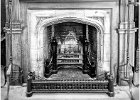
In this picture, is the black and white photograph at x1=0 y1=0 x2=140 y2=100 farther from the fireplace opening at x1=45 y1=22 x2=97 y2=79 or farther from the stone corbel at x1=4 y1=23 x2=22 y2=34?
the fireplace opening at x1=45 y1=22 x2=97 y2=79

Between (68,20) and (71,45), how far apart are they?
1684mm

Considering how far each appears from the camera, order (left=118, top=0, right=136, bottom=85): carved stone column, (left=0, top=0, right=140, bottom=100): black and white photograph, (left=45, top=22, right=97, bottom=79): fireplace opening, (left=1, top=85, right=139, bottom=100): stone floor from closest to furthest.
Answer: (left=1, top=85, right=139, bottom=100): stone floor
(left=0, top=0, right=140, bottom=100): black and white photograph
(left=118, top=0, right=136, bottom=85): carved stone column
(left=45, top=22, right=97, bottom=79): fireplace opening

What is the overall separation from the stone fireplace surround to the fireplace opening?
1.02 metres

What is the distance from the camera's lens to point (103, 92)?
5242 millimetres

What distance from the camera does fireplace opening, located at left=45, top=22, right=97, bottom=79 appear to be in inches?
274

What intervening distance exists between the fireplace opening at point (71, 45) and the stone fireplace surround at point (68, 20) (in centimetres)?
102

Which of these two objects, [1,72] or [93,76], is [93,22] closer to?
[93,76]

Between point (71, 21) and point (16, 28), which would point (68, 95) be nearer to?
point (71, 21)

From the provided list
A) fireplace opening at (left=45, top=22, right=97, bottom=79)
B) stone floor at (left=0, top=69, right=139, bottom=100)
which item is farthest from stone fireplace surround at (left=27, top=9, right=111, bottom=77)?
fireplace opening at (left=45, top=22, right=97, bottom=79)

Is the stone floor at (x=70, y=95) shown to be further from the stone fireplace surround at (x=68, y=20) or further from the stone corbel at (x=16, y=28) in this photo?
the stone corbel at (x=16, y=28)

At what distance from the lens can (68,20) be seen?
567cm

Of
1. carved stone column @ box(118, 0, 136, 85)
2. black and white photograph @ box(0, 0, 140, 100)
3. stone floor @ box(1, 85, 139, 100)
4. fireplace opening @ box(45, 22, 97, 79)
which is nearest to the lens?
stone floor @ box(1, 85, 139, 100)

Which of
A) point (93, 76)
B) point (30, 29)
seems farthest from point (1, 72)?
point (93, 76)

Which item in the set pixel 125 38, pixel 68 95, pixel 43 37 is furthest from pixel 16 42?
pixel 125 38
